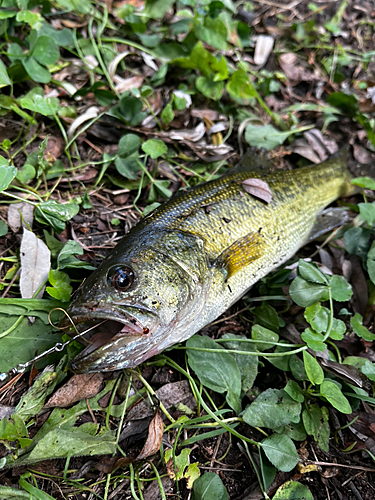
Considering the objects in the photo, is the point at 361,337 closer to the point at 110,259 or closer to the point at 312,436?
the point at 312,436

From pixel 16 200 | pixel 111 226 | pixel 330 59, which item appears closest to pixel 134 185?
pixel 111 226

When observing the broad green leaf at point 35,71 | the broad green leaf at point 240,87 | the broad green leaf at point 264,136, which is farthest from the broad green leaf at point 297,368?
the broad green leaf at point 35,71

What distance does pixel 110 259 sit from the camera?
236 cm

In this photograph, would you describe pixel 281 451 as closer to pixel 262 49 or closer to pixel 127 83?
pixel 127 83

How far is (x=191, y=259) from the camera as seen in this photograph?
2.52 m

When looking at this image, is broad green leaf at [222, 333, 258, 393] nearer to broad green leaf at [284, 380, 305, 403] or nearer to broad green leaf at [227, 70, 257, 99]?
broad green leaf at [284, 380, 305, 403]

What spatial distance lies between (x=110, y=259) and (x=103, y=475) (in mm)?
1359

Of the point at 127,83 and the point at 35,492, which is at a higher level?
the point at 127,83

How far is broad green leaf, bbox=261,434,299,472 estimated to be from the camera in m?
2.25

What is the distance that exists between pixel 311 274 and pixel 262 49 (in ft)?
11.4

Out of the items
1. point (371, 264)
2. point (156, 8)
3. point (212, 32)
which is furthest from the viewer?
point (156, 8)

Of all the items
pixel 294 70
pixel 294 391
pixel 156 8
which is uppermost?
pixel 156 8

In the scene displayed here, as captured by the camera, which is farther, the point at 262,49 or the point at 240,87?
the point at 262,49

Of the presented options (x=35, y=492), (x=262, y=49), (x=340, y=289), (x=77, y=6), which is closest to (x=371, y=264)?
(x=340, y=289)
